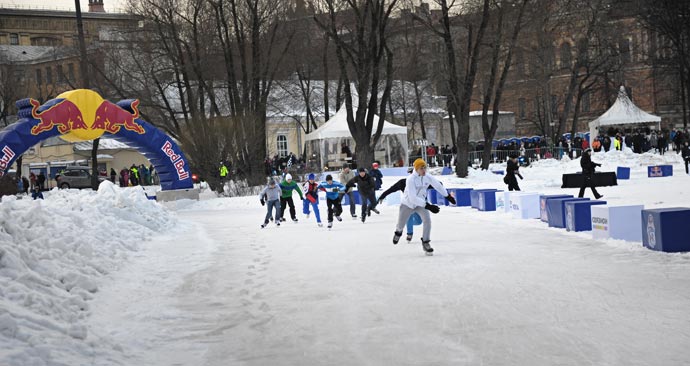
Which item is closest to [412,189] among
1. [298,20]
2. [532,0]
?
[532,0]

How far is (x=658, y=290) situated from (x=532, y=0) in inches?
1631

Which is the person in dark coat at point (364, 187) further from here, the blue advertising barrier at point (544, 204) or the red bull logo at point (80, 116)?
the red bull logo at point (80, 116)

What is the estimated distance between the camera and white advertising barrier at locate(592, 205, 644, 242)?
16.3m

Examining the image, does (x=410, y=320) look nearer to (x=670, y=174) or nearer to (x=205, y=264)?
(x=205, y=264)

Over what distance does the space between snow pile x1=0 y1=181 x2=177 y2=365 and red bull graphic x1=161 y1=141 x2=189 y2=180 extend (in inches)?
710

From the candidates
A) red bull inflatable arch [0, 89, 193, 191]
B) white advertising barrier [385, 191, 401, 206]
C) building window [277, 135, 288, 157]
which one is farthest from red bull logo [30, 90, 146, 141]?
building window [277, 135, 288, 157]

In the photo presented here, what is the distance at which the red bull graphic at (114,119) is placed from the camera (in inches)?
1453

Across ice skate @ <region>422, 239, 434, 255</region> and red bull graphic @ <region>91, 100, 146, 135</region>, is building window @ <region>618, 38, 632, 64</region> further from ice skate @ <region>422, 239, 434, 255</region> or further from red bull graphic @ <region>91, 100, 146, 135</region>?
ice skate @ <region>422, 239, 434, 255</region>

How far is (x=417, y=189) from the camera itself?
16656 mm

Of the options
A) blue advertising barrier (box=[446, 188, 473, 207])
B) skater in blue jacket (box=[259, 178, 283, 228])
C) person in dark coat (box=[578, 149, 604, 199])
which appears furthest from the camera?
blue advertising barrier (box=[446, 188, 473, 207])

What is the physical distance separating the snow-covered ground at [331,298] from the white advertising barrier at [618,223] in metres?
0.30

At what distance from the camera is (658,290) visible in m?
10.9

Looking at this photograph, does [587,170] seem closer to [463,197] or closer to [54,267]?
[463,197]

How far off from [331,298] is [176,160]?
30195 mm
